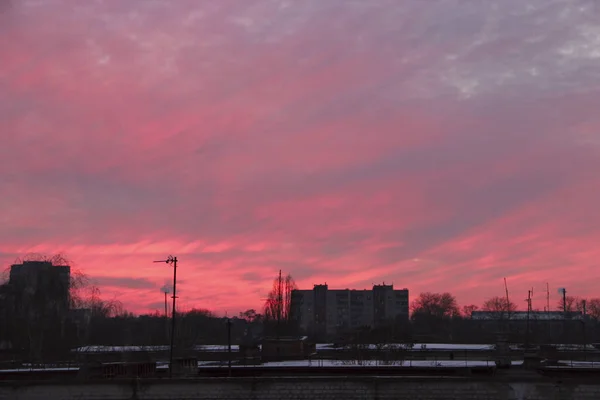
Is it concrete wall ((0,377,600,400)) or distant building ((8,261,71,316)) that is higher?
distant building ((8,261,71,316))

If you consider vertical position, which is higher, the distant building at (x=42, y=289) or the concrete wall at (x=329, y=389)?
the distant building at (x=42, y=289)

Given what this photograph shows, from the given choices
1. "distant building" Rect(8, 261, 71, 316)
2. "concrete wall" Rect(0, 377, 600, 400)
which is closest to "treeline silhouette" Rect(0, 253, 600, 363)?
"distant building" Rect(8, 261, 71, 316)

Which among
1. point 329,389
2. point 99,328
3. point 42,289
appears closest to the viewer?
point 329,389

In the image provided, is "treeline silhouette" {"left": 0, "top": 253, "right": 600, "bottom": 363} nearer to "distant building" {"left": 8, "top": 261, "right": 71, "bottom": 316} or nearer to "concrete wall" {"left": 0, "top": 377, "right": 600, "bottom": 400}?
"distant building" {"left": 8, "top": 261, "right": 71, "bottom": 316}

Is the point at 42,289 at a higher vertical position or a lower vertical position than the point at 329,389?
higher

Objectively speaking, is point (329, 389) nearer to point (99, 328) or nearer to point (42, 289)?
point (42, 289)

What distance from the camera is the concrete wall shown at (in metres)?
29.0

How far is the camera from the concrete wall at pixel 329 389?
95.1ft

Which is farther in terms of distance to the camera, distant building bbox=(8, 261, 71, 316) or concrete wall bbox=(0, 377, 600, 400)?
distant building bbox=(8, 261, 71, 316)

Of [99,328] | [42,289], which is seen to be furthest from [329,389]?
[99,328]

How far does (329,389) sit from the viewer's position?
1166 inches

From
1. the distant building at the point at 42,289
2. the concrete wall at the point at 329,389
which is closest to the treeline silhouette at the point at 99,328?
the distant building at the point at 42,289

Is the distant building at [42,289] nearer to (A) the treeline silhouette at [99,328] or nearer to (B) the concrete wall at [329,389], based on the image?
(A) the treeline silhouette at [99,328]

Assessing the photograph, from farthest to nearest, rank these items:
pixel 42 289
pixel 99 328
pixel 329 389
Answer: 1. pixel 99 328
2. pixel 42 289
3. pixel 329 389
